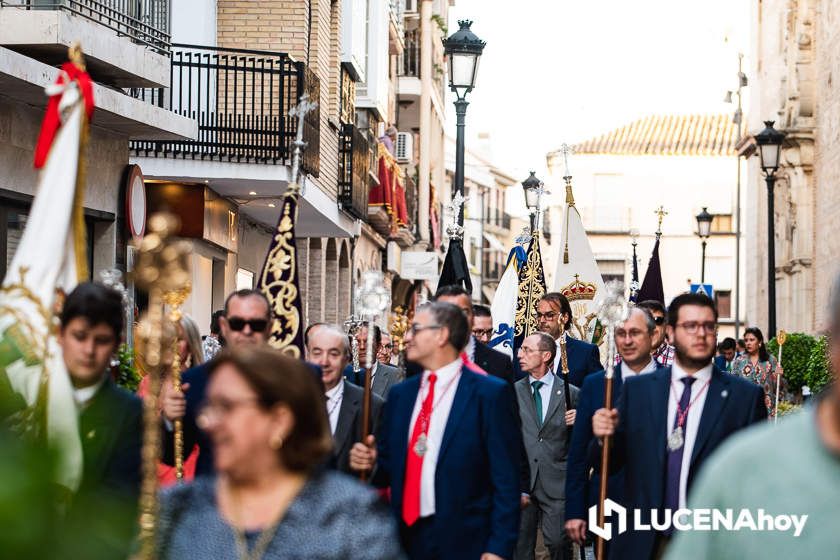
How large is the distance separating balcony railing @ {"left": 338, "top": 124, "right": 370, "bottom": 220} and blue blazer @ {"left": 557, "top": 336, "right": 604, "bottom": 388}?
16024 mm

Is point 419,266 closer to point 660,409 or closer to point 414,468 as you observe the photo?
point 660,409

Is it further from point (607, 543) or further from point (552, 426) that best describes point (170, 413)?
point (552, 426)

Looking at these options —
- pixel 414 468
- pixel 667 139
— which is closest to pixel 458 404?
pixel 414 468

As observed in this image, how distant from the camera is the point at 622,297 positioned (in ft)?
30.2

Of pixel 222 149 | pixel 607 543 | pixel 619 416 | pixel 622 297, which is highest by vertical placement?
pixel 222 149

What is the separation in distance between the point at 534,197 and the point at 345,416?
14.6 metres

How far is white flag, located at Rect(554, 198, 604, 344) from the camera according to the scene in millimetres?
20469

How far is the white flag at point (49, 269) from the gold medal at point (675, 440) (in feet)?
11.0

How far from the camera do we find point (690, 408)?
8.42 metres

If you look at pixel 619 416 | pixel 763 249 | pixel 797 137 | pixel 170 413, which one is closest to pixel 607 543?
pixel 619 416

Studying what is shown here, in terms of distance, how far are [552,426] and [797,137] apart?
101ft

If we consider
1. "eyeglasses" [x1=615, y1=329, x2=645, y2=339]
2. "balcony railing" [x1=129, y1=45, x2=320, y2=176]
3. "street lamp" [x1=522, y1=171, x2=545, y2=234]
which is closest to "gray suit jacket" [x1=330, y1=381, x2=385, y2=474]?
"eyeglasses" [x1=615, y1=329, x2=645, y2=339]

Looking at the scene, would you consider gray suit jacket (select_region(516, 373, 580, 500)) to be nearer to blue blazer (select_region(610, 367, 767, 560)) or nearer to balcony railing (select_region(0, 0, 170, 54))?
blue blazer (select_region(610, 367, 767, 560))

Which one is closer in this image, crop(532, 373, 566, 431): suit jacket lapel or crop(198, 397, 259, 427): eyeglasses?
crop(198, 397, 259, 427): eyeglasses
